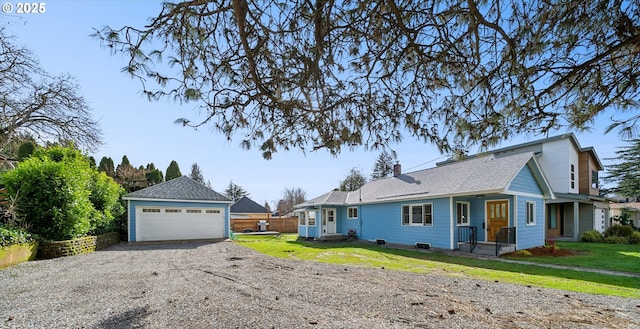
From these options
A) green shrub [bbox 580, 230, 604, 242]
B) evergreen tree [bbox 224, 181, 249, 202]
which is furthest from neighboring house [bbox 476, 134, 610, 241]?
evergreen tree [bbox 224, 181, 249, 202]

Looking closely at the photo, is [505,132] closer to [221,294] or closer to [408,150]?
[408,150]

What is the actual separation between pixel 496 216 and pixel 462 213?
137 centimetres

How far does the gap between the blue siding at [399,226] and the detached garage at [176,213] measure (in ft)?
29.2

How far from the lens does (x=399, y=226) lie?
16281mm

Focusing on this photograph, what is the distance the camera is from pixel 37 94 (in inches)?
617

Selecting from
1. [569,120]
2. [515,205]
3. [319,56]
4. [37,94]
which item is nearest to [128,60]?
[319,56]

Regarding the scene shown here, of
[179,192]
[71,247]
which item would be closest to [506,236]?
[71,247]

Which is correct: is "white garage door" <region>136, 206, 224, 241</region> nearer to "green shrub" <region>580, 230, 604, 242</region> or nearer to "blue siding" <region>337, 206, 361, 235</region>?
"blue siding" <region>337, 206, 361, 235</region>

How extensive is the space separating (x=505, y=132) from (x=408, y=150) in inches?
50.7

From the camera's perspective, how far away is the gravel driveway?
174 inches

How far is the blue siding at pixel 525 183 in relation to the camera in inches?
511

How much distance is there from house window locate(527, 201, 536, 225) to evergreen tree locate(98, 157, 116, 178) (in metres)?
28.0

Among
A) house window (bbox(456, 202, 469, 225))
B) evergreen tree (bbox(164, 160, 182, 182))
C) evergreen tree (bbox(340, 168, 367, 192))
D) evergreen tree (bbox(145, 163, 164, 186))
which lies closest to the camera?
house window (bbox(456, 202, 469, 225))

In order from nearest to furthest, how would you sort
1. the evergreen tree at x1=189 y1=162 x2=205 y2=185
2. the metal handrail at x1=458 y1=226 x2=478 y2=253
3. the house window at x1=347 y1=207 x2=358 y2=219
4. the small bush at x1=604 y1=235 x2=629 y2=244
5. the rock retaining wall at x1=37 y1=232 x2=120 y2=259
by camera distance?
the rock retaining wall at x1=37 y1=232 x2=120 y2=259, the metal handrail at x1=458 y1=226 x2=478 y2=253, the small bush at x1=604 y1=235 x2=629 y2=244, the house window at x1=347 y1=207 x2=358 y2=219, the evergreen tree at x1=189 y1=162 x2=205 y2=185
